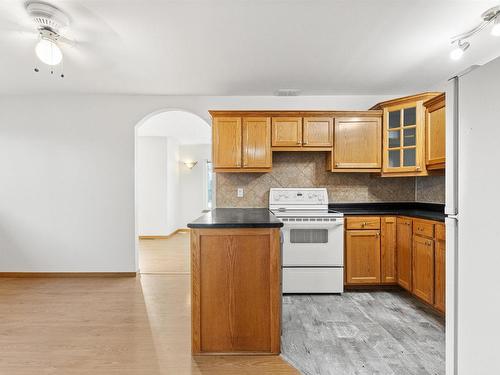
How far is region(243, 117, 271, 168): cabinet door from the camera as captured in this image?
3.65 meters

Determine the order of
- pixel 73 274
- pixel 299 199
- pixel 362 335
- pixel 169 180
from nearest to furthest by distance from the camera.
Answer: pixel 362 335
pixel 299 199
pixel 73 274
pixel 169 180

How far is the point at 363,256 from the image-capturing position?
339 cm

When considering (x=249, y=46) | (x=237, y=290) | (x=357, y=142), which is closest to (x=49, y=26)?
(x=249, y=46)

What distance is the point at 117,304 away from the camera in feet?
9.91

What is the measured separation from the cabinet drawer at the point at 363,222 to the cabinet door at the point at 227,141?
1.49 metres

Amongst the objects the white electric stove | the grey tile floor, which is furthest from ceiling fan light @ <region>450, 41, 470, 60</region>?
the grey tile floor

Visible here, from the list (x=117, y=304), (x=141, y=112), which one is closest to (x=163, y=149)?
(x=141, y=112)

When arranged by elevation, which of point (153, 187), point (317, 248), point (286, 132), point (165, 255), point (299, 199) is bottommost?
point (165, 255)

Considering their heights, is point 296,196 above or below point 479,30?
below

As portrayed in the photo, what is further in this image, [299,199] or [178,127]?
[178,127]

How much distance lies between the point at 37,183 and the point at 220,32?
131 inches

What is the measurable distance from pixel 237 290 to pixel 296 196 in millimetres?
2030

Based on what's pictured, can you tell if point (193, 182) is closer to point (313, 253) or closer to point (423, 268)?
point (313, 253)

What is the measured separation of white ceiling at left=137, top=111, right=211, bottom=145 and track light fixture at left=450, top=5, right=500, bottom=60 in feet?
10.8
